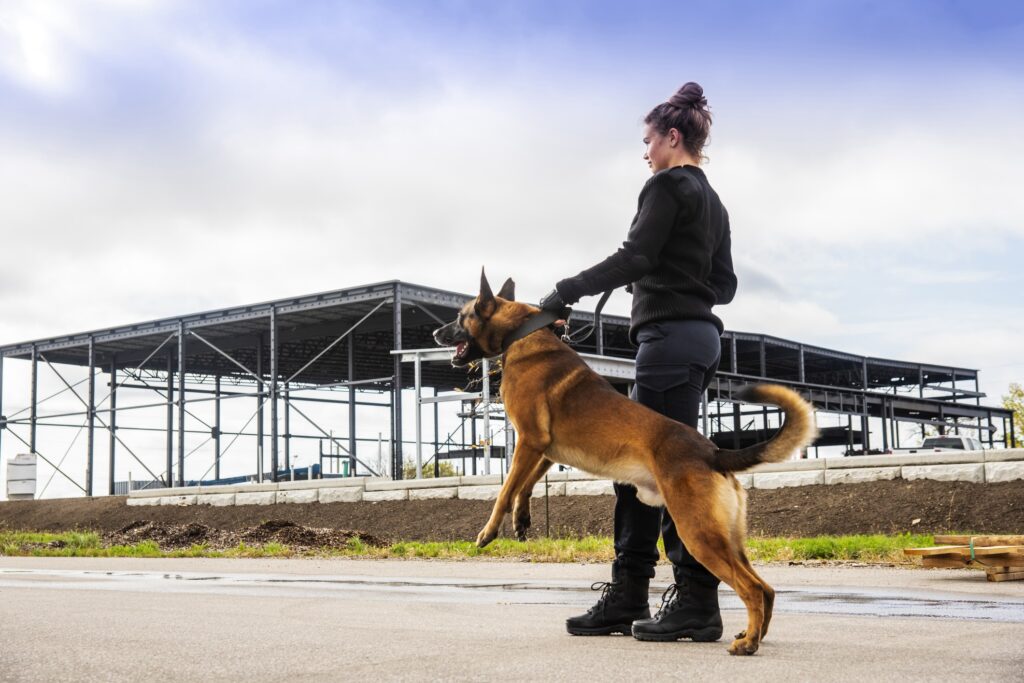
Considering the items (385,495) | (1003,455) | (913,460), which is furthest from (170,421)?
(1003,455)

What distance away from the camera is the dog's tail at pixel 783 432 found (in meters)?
4.33

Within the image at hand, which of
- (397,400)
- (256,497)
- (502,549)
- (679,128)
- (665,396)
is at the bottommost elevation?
(502,549)

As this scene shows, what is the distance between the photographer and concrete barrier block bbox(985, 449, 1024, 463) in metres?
14.2

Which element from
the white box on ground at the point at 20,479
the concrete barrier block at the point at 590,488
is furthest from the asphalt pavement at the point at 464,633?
the white box on ground at the point at 20,479

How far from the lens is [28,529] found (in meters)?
26.4

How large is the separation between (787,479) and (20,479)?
1039 inches

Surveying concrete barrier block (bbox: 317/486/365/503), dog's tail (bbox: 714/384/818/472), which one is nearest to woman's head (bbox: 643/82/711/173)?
dog's tail (bbox: 714/384/818/472)

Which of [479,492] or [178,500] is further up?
[479,492]

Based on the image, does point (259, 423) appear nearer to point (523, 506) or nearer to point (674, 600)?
point (523, 506)

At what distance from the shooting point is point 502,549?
45.3 feet

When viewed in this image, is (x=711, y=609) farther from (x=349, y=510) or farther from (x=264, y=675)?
(x=349, y=510)

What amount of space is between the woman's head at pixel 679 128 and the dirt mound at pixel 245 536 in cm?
1210

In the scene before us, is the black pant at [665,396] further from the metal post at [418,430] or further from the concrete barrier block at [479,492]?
the metal post at [418,430]

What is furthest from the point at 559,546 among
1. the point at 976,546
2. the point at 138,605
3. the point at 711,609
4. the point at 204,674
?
the point at 204,674
